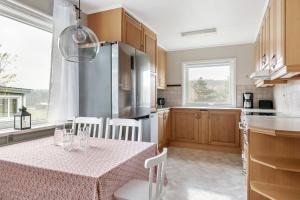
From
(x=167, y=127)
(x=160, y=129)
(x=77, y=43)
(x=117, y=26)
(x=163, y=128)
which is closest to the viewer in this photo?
(x=77, y=43)

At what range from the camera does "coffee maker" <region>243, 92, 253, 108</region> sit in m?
4.17

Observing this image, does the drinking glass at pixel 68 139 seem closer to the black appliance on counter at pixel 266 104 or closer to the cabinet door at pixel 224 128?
the cabinet door at pixel 224 128

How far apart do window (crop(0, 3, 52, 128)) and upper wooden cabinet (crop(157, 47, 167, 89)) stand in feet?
8.31

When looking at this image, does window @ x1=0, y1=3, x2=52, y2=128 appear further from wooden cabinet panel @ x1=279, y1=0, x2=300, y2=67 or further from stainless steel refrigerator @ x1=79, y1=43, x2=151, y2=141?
wooden cabinet panel @ x1=279, y1=0, x2=300, y2=67

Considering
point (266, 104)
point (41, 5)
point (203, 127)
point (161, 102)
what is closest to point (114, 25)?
point (41, 5)

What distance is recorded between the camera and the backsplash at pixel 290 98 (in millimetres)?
2480

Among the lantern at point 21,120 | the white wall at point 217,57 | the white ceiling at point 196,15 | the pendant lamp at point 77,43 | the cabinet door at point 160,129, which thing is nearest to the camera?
the pendant lamp at point 77,43

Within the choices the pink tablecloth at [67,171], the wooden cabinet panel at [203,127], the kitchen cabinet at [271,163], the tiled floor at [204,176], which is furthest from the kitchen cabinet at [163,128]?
the pink tablecloth at [67,171]

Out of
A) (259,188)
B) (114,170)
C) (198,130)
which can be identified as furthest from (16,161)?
(198,130)

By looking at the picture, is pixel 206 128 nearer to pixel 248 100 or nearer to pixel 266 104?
pixel 248 100

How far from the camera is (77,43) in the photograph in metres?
1.75

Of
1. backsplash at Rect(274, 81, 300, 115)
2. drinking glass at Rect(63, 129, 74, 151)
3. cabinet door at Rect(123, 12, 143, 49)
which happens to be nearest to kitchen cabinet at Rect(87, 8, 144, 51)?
cabinet door at Rect(123, 12, 143, 49)

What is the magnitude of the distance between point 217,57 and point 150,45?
192 centimetres

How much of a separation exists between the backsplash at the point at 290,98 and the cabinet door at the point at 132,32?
2.24 metres
